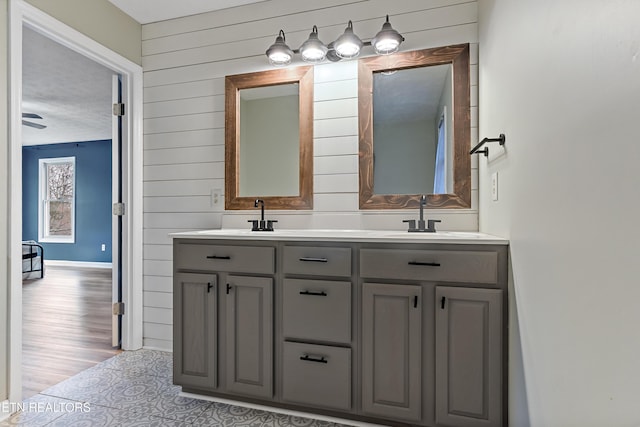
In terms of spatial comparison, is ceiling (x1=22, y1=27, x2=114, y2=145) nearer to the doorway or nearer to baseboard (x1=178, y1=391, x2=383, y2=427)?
the doorway

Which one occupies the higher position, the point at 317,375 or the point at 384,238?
the point at 384,238

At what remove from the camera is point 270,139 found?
239 cm

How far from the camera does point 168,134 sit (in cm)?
262

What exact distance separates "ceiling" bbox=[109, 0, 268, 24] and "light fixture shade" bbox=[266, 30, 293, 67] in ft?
1.61

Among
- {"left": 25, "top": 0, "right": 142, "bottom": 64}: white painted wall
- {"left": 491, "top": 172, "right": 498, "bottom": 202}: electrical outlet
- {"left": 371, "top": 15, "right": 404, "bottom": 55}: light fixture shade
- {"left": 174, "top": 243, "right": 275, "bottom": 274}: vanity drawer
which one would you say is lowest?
{"left": 174, "top": 243, "right": 275, "bottom": 274}: vanity drawer

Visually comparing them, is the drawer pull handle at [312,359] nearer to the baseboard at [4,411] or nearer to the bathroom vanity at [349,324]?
the bathroom vanity at [349,324]

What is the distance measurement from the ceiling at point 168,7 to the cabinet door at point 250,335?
1.93m

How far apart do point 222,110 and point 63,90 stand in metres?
→ 2.93

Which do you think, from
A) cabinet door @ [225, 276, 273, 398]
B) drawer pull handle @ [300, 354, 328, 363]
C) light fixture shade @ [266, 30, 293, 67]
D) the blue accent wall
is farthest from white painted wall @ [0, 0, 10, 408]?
the blue accent wall

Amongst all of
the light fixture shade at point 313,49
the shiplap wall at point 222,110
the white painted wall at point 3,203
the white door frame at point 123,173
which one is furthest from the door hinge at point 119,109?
the light fixture shade at point 313,49

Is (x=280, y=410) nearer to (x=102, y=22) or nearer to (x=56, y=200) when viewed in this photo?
(x=102, y=22)

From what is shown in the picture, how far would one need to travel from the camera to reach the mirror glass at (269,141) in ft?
7.64

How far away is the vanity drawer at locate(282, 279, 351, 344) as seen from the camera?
1650 mm

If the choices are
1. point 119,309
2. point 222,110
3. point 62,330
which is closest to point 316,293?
point 222,110
